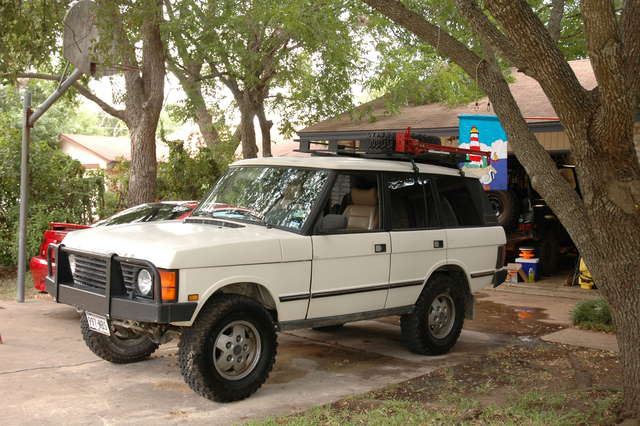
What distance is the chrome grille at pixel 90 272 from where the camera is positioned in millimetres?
6168

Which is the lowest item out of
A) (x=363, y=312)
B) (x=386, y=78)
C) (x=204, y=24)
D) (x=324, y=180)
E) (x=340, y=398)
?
(x=340, y=398)

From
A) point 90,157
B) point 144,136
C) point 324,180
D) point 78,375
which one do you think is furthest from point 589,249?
point 90,157

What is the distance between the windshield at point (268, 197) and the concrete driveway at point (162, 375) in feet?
4.97

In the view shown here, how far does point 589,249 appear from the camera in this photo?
570cm

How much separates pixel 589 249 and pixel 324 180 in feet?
8.07

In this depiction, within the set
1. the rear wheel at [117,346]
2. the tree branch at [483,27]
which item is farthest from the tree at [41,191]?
the tree branch at [483,27]

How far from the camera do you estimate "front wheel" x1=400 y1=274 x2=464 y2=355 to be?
7.74 m

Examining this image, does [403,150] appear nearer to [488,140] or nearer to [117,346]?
[117,346]

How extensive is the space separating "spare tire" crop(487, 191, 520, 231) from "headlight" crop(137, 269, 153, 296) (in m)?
10.00

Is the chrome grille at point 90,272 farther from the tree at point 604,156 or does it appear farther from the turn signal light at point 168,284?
the tree at point 604,156

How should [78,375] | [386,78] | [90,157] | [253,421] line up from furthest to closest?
[90,157] < [386,78] < [78,375] < [253,421]

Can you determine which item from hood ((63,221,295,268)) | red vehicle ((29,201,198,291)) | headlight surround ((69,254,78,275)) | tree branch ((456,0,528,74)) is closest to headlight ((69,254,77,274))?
headlight surround ((69,254,78,275))

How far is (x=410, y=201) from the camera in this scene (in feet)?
A: 25.5

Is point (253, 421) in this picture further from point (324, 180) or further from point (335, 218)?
point (324, 180)
